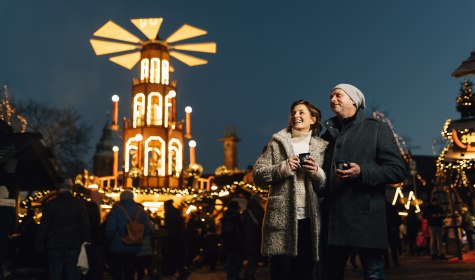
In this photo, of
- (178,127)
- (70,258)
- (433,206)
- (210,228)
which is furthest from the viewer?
(178,127)

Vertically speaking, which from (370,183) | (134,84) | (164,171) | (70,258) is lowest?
(70,258)

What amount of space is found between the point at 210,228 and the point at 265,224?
14273 mm

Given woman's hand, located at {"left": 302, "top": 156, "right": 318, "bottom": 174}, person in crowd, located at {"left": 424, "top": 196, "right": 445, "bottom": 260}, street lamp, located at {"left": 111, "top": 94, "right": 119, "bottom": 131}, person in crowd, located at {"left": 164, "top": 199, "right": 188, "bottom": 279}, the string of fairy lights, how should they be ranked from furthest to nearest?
street lamp, located at {"left": 111, "top": 94, "right": 119, "bottom": 131} < the string of fairy lights < person in crowd, located at {"left": 424, "top": 196, "right": 445, "bottom": 260} < person in crowd, located at {"left": 164, "top": 199, "right": 188, "bottom": 279} < woman's hand, located at {"left": 302, "top": 156, "right": 318, "bottom": 174}

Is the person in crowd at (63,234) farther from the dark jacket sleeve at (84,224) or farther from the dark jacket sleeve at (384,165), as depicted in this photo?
the dark jacket sleeve at (384,165)

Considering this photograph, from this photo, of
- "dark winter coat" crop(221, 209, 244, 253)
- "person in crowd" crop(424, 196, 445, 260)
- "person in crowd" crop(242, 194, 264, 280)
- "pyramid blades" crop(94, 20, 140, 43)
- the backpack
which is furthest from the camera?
"pyramid blades" crop(94, 20, 140, 43)

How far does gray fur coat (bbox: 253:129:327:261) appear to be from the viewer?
441 centimetres

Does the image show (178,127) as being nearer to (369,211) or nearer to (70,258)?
(70,258)

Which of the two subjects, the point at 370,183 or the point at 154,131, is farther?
the point at 154,131

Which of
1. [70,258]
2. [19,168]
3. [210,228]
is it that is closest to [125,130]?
[210,228]

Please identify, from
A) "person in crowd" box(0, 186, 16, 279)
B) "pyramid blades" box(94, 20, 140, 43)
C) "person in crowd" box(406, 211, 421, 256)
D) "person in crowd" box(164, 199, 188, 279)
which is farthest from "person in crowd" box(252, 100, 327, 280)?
"pyramid blades" box(94, 20, 140, 43)

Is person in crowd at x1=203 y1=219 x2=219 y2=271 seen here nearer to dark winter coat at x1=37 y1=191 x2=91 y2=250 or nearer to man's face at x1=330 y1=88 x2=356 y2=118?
dark winter coat at x1=37 y1=191 x2=91 y2=250

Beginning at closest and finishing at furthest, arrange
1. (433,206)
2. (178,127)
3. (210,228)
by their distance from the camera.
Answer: (433,206) < (210,228) < (178,127)

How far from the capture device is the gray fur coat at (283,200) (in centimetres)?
441

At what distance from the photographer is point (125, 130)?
112 ft
